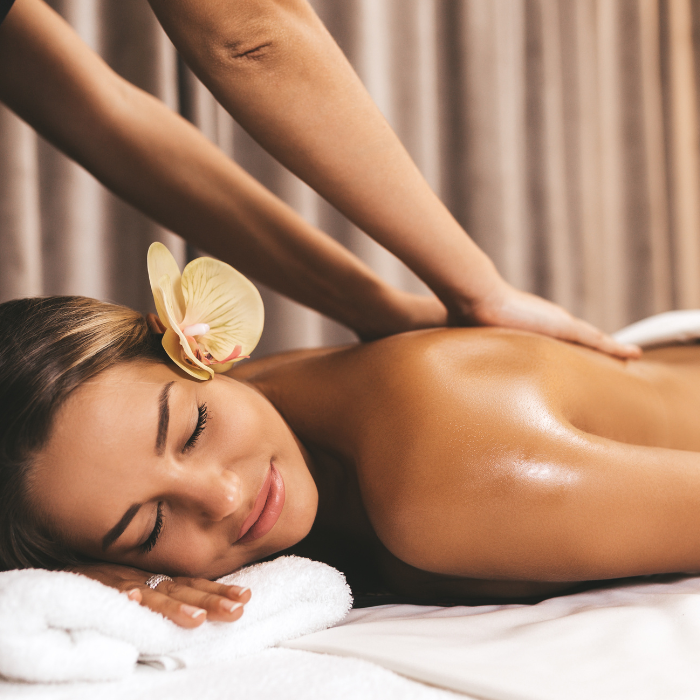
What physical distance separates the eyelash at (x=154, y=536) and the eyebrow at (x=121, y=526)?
31 mm

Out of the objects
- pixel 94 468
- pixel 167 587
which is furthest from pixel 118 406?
pixel 167 587

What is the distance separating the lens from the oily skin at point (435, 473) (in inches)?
27.5

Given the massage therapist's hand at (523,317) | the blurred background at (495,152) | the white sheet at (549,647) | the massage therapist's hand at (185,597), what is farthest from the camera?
the blurred background at (495,152)

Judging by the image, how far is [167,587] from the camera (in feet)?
2.22

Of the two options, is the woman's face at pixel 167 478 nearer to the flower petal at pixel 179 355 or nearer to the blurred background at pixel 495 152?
the flower petal at pixel 179 355

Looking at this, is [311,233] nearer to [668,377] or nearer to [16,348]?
[16,348]

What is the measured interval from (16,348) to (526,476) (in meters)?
0.66

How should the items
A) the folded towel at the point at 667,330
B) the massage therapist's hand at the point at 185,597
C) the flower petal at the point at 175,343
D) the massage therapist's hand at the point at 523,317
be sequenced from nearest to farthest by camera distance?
the massage therapist's hand at the point at 185,597, the flower petal at the point at 175,343, the massage therapist's hand at the point at 523,317, the folded towel at the point at 667,330

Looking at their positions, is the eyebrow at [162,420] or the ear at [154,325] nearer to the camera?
the eyebrow at [162,420]

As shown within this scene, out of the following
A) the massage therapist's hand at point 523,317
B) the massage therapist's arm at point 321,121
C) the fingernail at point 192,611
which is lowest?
the fingernail at point 192,611

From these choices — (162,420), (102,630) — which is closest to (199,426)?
(162,420)

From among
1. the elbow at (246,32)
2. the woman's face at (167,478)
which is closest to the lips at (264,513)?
the woman's face at (167,478)

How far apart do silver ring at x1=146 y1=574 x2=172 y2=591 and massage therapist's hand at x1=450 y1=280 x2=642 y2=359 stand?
65cm

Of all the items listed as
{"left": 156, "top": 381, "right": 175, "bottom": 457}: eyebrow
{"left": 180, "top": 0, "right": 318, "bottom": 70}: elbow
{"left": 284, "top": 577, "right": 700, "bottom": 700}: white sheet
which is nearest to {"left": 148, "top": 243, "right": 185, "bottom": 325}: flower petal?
{"left": 156, "top": 381, "right": 175, "bottom": 457}: eyebrow
